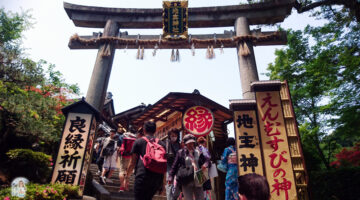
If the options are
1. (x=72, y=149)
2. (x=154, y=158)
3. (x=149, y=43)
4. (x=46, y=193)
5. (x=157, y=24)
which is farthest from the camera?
(x=157, y=24)

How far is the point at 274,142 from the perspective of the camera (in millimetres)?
5297

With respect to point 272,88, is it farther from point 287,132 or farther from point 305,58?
point 305,58

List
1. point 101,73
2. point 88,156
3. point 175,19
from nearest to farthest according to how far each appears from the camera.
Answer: point 88,156
point 101,73
point 175,19

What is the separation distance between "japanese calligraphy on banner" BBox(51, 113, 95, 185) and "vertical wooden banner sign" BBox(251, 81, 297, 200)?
18.2 feet

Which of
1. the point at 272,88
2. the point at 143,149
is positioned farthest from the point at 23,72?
the point at 272,88

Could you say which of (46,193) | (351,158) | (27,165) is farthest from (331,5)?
(27,165)

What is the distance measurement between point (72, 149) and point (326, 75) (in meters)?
13.1

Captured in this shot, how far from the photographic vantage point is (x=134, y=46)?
10.4 meters

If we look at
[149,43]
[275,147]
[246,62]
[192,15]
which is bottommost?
[275,147]

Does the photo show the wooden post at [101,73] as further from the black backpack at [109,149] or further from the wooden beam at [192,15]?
the black backpack at [109,149]

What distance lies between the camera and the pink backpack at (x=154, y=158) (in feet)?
11.1

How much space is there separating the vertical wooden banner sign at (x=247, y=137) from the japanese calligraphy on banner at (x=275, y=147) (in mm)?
157

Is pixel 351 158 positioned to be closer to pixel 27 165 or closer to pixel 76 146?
pixel 76 146

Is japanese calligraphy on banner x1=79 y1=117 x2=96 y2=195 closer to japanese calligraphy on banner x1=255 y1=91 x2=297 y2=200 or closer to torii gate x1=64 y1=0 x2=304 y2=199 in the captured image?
torii gate x1=64 y1=0 x2=304 y2=199
